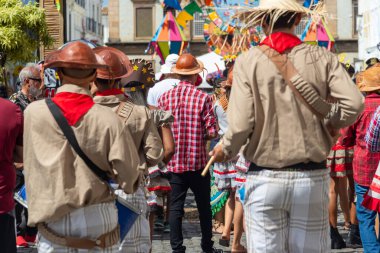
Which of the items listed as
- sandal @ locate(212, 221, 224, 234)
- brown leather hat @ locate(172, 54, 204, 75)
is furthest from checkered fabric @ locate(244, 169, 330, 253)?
sandal @ locate(212, 221, 224, 234)

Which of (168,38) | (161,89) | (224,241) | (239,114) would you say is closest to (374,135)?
(239,114)

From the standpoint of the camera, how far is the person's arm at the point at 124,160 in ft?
13.5

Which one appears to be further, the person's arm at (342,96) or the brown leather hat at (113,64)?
the brown leather hat at (113,64)

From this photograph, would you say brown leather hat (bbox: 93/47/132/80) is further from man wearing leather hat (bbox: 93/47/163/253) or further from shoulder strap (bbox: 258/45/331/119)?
shoulder strap (bbox: 258/45/331/119)

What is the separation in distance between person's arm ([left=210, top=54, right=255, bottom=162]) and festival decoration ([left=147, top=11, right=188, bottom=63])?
15.0 meters

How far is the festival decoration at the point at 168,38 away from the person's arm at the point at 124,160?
15.5 metres

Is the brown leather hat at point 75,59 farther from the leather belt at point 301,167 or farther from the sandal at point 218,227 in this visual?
the sandal at point 218,227

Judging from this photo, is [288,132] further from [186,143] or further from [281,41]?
[186,143]

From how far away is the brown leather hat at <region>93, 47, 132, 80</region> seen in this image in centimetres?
539

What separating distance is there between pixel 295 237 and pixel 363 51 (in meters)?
32.3

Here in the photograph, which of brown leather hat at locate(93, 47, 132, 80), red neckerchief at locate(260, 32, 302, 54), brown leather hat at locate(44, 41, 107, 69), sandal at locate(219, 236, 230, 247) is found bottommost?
sandal at locate(219, 236, 230, 247)

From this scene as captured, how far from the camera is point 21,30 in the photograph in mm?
16406

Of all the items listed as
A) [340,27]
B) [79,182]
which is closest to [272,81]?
[79,182]

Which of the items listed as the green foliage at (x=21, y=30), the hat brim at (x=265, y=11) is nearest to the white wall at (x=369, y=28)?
the green foliage at (x=21, y=30)
